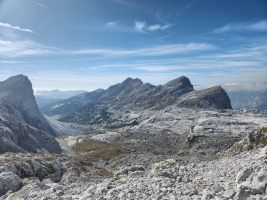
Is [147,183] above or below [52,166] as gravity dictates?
above

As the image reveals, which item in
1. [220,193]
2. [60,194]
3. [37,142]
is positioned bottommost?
[37,142]

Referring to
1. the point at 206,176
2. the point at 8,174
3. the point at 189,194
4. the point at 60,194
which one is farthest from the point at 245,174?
the point at 8,174

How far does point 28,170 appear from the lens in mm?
79375

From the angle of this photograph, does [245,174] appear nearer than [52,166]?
Yes

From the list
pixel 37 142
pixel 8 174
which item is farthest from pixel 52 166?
pixel 37 142

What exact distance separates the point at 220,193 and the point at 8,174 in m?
44.4

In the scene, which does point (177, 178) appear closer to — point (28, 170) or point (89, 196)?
point (89, 196)

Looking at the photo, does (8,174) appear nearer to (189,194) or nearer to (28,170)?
(28,170)

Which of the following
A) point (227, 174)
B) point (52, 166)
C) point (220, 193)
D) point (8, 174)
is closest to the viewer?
point (220, 193)

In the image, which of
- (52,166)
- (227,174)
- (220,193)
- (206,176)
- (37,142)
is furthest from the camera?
(37,142)

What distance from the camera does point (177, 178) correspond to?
128 ft

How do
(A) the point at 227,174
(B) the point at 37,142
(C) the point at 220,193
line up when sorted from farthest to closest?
(B) the point at 37,142
(A) the point at 227,174
(C) the point at 220,193

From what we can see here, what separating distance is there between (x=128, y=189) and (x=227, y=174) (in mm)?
9479

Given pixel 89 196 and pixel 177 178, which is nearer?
pixel 89 196
